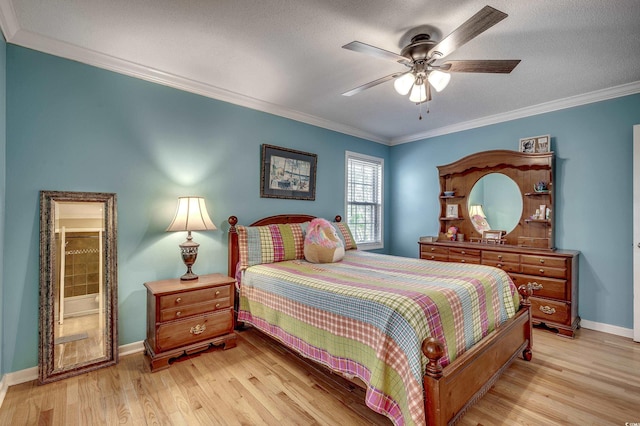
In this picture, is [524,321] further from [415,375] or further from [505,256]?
[415,375]

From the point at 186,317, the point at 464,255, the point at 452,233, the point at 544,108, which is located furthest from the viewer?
the point at 452,233

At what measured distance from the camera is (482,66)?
6.61ft

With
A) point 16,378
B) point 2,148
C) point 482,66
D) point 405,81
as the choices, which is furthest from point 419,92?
point 16,378

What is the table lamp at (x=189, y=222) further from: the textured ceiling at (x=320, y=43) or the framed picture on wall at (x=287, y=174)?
the textured ceiling at (x=320, y=43)

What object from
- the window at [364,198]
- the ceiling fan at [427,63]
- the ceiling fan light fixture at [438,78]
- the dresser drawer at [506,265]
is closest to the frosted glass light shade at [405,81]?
the ceiling fan at [427,63]

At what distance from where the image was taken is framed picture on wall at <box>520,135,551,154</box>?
11.4 ft

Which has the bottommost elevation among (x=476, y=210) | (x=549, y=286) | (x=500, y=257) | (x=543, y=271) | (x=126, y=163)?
(x=549, y=286)

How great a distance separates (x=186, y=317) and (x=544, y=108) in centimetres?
448

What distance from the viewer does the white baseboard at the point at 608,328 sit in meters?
2.97

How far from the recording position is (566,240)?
3396mm

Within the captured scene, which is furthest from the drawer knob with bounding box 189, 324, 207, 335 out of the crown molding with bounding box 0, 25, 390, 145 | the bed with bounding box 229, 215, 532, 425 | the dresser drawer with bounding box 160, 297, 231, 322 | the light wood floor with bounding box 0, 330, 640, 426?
the crown molding with bounding box 0, 25, 390, 145

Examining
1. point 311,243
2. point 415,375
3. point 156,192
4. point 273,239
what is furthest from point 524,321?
point 156,192

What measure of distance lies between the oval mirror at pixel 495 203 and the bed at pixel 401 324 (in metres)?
1.54

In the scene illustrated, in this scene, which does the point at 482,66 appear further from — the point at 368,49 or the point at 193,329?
the point at 193,329
